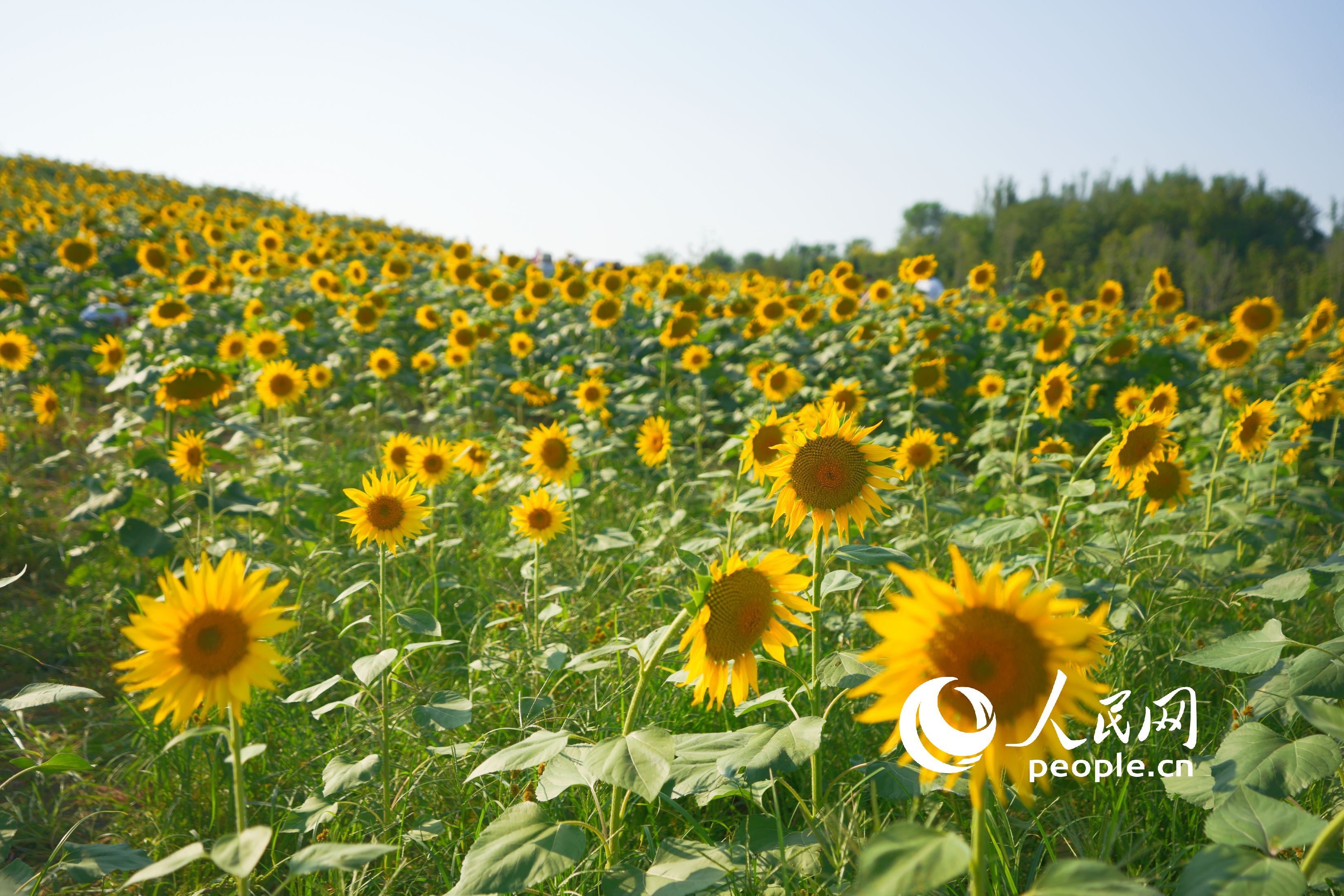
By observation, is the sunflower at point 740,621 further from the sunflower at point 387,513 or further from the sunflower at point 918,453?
the sunflower at point 918,453

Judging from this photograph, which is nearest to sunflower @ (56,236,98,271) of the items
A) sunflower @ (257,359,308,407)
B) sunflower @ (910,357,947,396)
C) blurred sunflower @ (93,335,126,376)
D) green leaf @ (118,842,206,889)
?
blurred sunflower @ (93,335,126,376)

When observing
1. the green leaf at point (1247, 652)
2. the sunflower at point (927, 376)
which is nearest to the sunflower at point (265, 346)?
the sunflower at point (927, 376)

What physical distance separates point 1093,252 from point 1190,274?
332 inches

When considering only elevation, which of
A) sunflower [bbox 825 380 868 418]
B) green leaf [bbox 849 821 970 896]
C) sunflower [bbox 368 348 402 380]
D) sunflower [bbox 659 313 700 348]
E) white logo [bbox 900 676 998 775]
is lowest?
green leaf [bbox 849 821 970 896]

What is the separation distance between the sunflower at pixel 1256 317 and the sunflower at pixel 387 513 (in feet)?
20.0

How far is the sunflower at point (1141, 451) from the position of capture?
269 cm

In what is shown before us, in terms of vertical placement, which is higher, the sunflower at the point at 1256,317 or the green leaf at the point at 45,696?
the sunflower at the point at 1256,317

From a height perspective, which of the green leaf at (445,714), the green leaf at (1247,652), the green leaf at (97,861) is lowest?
the green leaf at (97,861)

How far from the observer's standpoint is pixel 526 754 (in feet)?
5.07

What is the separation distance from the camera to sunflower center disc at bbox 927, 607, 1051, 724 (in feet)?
3.33

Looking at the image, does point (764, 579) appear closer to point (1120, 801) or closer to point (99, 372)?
point (1120, 801)

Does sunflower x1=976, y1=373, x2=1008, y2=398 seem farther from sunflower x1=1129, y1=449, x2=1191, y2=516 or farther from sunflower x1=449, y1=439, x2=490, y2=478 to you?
sunflower x1=449, y1=439, x2=490, y2=478

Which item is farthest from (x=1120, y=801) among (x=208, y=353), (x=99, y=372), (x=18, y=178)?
(x=18, y=178)

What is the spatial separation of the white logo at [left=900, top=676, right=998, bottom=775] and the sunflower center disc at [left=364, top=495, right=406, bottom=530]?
198 centimetres
